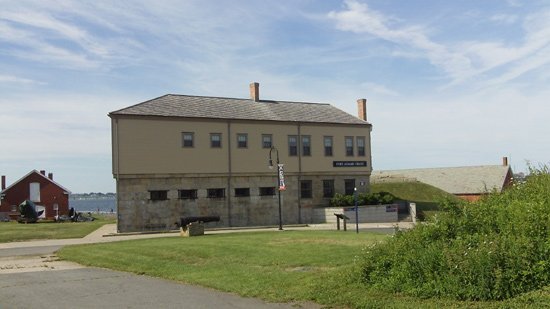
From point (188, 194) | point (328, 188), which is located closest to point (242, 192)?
point (188, 194)

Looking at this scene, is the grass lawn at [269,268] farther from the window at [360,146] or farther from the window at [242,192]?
the window at [360,146]

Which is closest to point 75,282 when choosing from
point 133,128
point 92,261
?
point 92,261

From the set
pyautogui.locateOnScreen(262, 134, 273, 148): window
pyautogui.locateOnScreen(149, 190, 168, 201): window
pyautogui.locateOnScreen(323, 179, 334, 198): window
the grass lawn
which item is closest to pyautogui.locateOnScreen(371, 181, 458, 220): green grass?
pyautogui.locateOnScreen(323, 179, 334, 198): window

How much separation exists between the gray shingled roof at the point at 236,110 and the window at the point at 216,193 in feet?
→ 17.6

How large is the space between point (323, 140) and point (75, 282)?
32.8m

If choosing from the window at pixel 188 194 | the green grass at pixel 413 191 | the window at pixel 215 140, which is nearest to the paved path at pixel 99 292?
the window at pixel 188 194

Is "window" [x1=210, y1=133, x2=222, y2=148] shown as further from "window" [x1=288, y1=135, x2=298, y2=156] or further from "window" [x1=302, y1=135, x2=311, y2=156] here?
"window" [x1=302, y1=135, x2=311, y2=156]

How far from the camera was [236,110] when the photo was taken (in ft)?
144

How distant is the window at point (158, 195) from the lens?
38.5 metres

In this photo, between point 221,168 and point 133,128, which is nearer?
point 133,128

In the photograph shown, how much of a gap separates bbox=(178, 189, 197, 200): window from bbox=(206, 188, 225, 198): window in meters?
0.97

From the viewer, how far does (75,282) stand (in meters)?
14.3

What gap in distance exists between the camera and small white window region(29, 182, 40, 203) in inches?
2662

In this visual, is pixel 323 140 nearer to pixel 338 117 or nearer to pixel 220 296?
pixel 338 117
